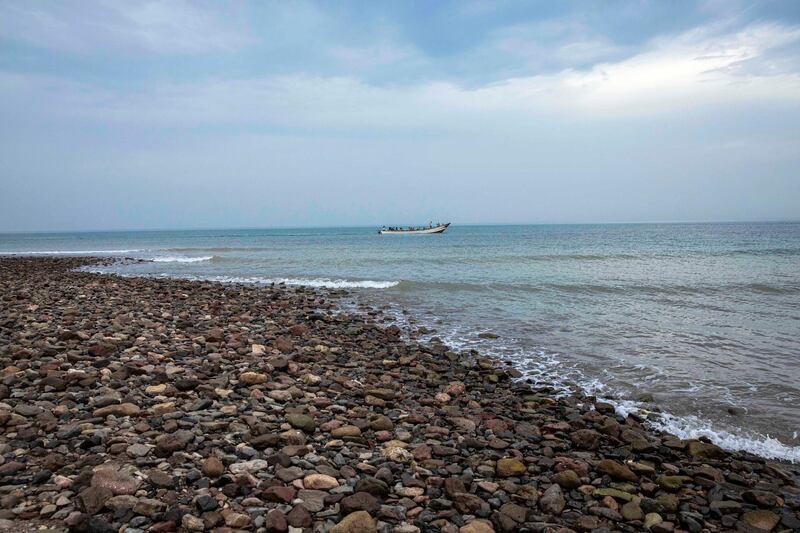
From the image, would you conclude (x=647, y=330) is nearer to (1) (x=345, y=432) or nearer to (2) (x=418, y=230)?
(1) (x=345, y=432)

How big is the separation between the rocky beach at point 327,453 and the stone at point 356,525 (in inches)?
0.4

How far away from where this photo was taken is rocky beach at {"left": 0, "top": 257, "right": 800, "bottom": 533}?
3.92 meters

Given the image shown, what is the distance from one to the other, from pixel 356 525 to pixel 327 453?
136cm

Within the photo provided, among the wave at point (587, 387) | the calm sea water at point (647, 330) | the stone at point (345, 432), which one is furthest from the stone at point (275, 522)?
the calm sea water at point (647, 330)

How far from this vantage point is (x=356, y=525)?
372 cm

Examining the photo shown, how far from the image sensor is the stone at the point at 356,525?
370 centimetres

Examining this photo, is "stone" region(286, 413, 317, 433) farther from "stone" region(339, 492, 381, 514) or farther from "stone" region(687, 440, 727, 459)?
"stone" region(687, 440, 727, 459)

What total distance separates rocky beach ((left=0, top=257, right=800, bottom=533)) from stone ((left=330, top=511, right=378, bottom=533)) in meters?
0.01

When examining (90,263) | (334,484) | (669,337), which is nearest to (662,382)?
(669,337)

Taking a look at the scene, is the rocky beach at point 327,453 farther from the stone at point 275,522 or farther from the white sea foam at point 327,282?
the white sea foam at point 327,282

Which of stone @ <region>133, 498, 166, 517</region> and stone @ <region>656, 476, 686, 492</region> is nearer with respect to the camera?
stone @ <region>133, 498, 166, 517</region>

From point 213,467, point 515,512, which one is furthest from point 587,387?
point 213,467

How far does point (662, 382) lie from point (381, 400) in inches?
210

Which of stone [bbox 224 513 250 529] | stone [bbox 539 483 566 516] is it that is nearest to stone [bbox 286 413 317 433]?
stone [bbox 224 513 250 529]
